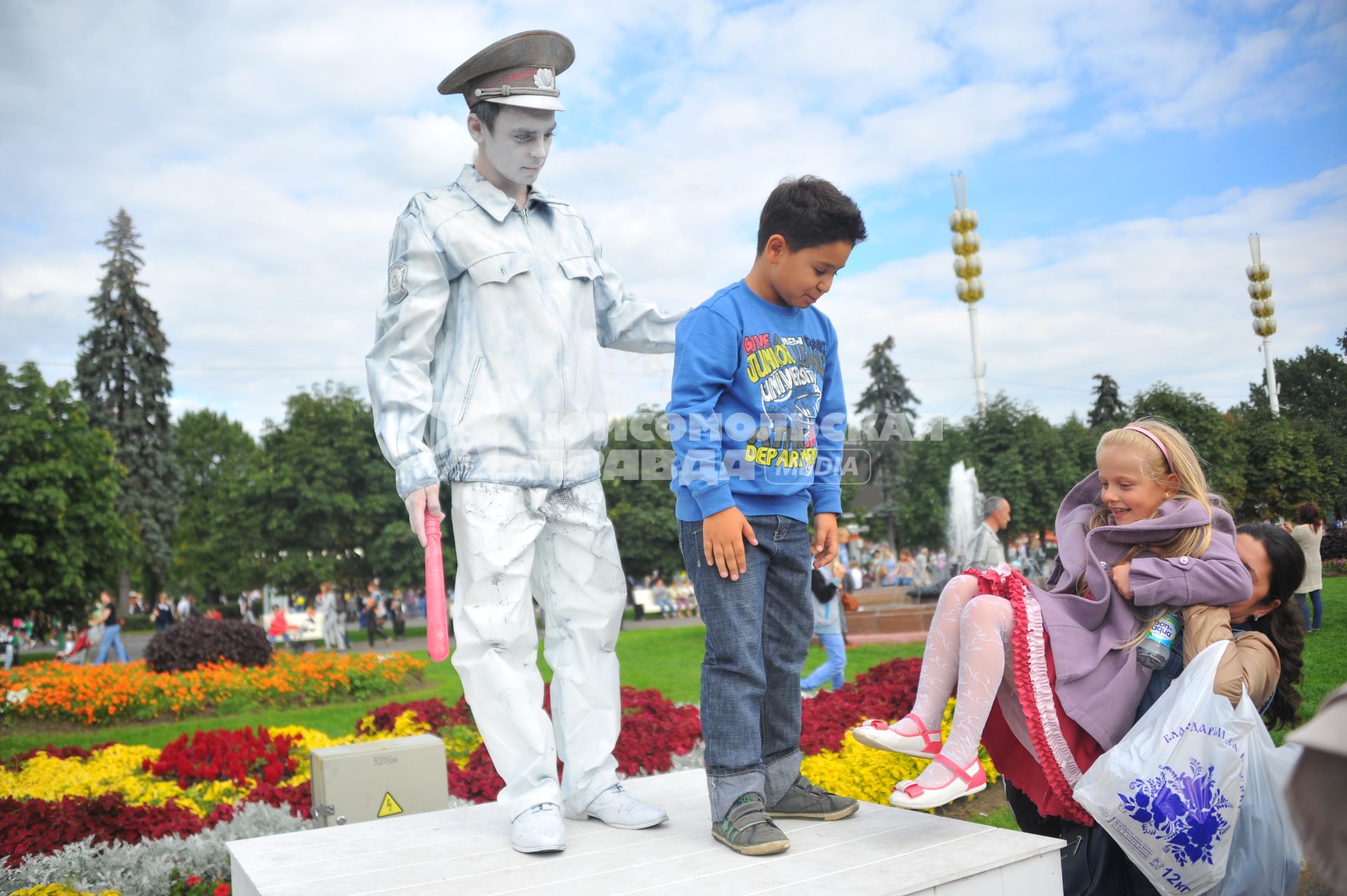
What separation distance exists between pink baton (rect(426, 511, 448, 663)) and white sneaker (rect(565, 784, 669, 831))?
74 centimetres

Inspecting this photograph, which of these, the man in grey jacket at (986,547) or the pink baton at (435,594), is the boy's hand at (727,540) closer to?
the pink baton at (435,594)

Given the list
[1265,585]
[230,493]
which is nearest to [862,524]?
[230,493]

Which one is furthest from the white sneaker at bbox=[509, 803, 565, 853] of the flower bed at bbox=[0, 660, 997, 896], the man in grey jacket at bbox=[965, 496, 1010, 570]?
the man in grey jacket at bbox=[965, 496, 1010, 570]

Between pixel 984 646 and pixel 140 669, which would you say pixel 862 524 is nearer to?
Result: pixel 140 669

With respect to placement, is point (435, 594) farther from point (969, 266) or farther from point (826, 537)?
point (969, 266)

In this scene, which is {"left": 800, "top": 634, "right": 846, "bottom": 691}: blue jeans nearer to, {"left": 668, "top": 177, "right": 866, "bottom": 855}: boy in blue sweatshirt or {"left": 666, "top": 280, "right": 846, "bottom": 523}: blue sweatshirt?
{"left": 668, "top": 177, "right": 866, "bottom": 855}: boy in blue sweatshirt

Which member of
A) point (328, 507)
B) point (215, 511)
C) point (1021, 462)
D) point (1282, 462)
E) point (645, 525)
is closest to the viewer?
point (1282, 462)

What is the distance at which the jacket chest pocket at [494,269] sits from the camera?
130 inches

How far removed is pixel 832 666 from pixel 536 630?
22.4 ft

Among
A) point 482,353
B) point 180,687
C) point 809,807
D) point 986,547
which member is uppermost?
point 482,353

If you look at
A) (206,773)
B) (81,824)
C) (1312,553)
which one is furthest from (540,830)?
(1312,553)

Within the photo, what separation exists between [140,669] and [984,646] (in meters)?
13.5

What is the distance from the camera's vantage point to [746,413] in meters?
3.12

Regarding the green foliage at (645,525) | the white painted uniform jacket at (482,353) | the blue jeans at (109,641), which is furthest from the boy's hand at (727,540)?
the green foliage at (645,525)
